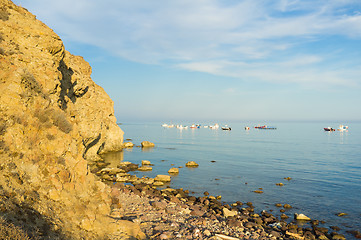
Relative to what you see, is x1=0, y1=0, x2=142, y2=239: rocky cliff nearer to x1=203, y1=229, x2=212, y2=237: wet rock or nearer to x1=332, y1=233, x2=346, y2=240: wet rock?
x1=203, y1=229, x2=212, y2=237: wet rock

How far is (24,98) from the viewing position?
36.4ft

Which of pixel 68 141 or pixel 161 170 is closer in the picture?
pixel 68 141

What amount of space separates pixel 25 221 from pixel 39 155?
3.67 metres

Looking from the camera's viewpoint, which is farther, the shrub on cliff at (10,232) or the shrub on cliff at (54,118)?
the shrub on cliff at (54,118)

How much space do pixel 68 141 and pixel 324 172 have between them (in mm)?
40420

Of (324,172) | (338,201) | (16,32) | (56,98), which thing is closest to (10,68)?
(56,98)

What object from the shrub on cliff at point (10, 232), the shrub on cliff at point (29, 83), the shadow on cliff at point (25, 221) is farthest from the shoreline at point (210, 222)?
the shrub on cliff at point (29, 83)

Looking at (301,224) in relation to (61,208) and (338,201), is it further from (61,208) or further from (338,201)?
(61,208)

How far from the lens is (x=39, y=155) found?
1035cm

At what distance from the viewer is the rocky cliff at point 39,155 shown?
27.0ft

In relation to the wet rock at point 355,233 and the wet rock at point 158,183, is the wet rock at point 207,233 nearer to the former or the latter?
the wet rock at point 355,233

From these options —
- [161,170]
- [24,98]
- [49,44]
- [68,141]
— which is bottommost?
[161,170]

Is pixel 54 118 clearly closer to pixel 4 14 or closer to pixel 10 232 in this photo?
pixel 10 232

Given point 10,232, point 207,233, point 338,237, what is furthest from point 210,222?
point 10,232
